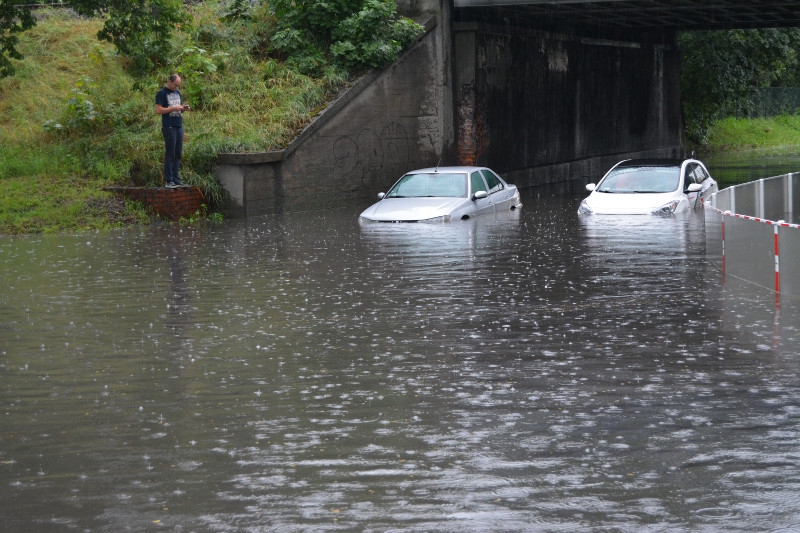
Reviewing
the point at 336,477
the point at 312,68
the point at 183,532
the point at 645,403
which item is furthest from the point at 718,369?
the point at 312,68

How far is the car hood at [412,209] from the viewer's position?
2172 cm

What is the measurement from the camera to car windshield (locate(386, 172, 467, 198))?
23.0 metres

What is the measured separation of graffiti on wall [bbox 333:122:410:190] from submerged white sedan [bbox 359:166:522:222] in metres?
4.44

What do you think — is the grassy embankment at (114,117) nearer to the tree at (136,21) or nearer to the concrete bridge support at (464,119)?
the concrete bridge support at (464,119)

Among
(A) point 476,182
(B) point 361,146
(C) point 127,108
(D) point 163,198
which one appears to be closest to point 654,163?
(A) point 476,182

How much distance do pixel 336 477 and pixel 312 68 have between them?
23527 mm

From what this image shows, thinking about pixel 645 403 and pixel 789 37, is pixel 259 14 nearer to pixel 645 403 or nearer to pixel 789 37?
pixel 645 403

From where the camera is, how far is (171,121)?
23.8 m

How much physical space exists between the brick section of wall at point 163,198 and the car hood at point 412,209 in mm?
4044

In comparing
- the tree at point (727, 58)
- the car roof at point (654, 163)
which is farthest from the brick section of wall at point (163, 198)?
the tree at point (727, 58)

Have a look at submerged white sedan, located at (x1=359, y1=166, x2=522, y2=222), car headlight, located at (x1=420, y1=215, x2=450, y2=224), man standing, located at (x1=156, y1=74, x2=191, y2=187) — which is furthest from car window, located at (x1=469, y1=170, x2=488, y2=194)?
man standing, located at (x1=156, y1=74, x2=191, y2=187)

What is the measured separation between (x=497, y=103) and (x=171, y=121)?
12.1m

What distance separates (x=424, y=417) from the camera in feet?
25.3

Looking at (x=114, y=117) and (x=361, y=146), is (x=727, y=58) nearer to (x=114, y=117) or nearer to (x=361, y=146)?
(x=361, y=146)
